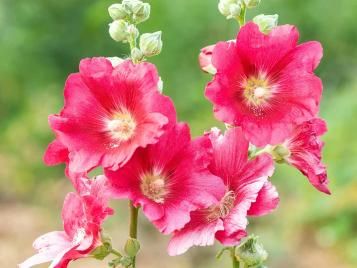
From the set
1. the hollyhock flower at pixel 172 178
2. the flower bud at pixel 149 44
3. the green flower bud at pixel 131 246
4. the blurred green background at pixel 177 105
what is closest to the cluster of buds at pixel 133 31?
the flower bud at pixel 149 44

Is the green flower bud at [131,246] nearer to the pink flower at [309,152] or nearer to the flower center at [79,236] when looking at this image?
the flower center at [79,236]

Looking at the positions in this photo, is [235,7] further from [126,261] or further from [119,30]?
[126,261]

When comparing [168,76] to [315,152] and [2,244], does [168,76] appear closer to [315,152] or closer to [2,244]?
[2,244]

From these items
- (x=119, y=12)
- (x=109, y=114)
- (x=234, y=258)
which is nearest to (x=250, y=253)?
(x=234, y=258)

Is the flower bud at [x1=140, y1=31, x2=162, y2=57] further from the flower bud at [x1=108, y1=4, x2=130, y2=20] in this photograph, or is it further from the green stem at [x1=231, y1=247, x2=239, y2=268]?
the green stem at [x1=231, y1=247, x2=239, y2=268]

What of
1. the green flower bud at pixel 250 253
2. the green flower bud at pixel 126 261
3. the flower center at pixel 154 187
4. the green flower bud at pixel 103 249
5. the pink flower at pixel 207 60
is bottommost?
the green flower bud at pixel 250 253

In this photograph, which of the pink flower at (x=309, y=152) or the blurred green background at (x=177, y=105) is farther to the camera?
the blurred green background at (x=177, y=105)
